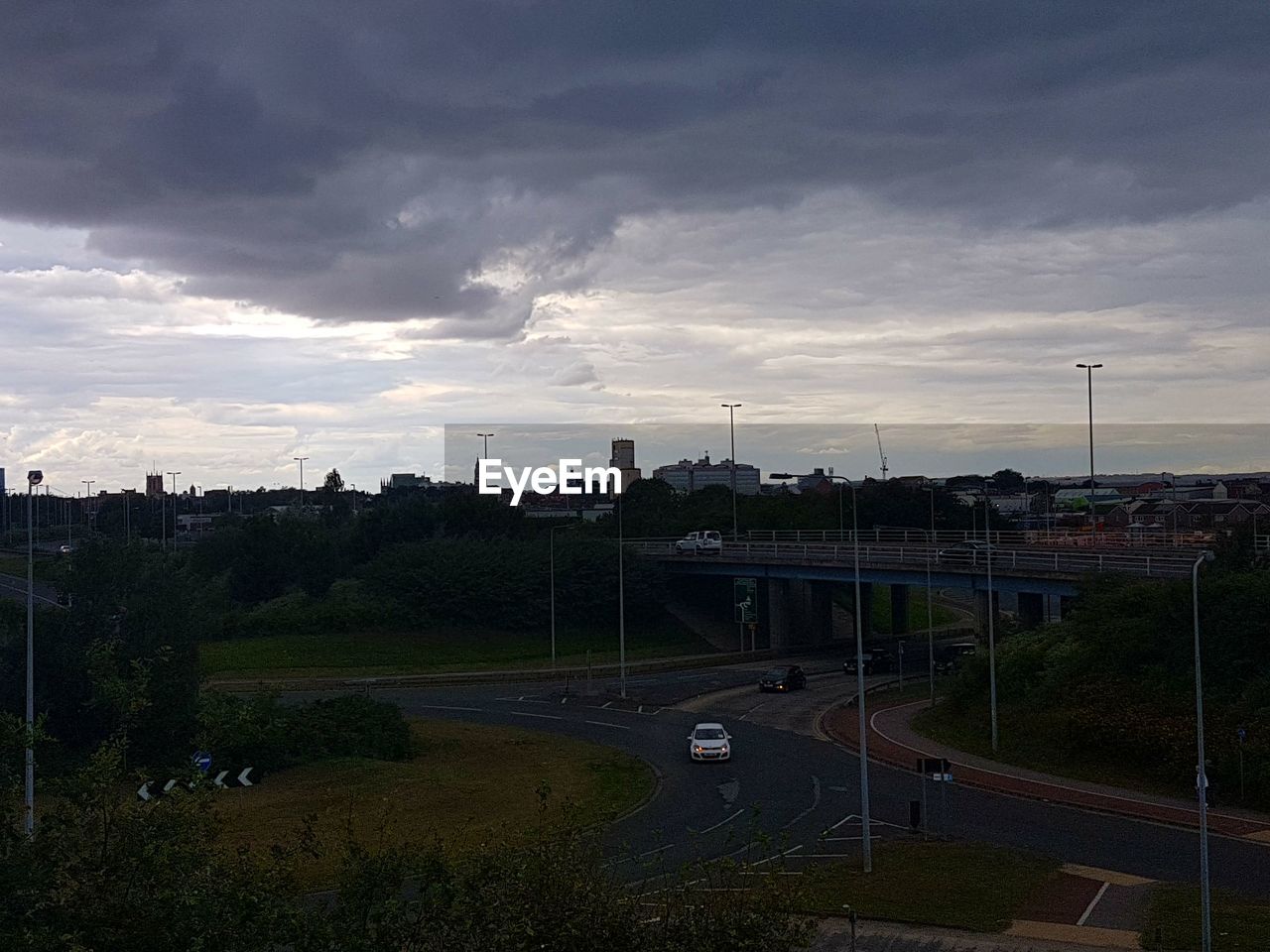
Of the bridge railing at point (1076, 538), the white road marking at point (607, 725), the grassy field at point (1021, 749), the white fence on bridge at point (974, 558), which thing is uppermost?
the bridge railing at point (1076, 538)

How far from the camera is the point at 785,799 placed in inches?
1344

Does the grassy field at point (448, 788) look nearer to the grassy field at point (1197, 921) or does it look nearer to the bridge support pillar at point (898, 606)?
the grassy field at point (1197, 921)

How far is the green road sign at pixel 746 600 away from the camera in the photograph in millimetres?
74312

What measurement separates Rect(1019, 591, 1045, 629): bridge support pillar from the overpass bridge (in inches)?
1.9

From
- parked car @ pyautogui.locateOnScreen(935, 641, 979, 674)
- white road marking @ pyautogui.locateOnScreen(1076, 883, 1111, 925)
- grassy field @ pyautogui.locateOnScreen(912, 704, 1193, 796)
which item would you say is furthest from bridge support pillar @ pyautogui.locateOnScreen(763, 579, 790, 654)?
white road marking @ pyautogui.locateOnScreen(1076, 883, 1111, 925)

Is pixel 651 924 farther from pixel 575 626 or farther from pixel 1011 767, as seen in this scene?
pixel 575 626

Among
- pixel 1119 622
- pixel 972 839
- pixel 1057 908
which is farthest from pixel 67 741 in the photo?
pixel 1119 622

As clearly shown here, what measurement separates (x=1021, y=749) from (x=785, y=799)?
10.7m

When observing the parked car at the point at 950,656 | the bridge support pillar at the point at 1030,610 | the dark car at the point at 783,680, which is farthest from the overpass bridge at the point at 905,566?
the dark car at the point at 783,680

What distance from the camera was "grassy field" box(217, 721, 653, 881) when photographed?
2975cm

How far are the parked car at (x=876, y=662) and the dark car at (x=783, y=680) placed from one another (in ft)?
16.8

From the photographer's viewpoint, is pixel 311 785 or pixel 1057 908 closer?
pixel 1057 908

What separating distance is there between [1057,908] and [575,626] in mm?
55012

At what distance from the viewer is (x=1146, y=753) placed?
36.2 m
